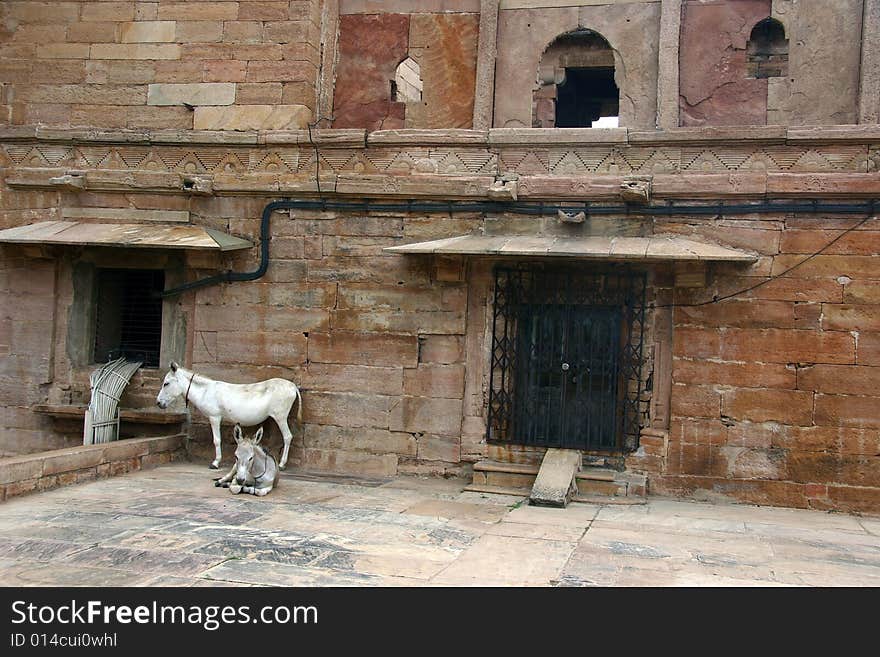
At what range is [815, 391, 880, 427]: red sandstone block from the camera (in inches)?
330

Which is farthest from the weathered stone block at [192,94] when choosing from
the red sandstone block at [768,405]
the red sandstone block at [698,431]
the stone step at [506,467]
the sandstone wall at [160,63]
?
the red sandstone block at [768,405]

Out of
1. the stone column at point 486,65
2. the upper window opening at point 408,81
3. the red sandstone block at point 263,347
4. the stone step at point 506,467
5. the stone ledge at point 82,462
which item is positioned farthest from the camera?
the upper window opening at point 408,81

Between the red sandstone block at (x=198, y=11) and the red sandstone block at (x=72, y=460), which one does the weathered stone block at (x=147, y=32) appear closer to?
the red sandstone block at (x=198, y=11)

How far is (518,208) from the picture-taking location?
937cm

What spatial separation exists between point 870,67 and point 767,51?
1.34 metres

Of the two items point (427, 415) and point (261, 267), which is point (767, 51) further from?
point (261, 267)

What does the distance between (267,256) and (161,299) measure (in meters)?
1.59

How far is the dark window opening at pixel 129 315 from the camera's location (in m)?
10.8

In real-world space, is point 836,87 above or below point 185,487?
above

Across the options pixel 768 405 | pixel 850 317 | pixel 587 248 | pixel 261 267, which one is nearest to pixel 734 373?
pixel 768 405

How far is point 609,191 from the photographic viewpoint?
909 centimetres

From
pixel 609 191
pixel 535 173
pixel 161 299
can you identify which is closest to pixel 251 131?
pixel 161 299

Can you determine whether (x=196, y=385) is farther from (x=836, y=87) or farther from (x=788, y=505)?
(x=836, y=87)

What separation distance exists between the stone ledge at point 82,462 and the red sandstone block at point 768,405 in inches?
228
